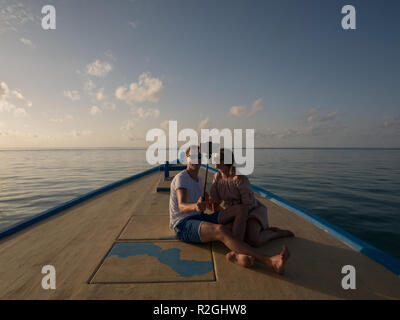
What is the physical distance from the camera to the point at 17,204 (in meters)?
8.23

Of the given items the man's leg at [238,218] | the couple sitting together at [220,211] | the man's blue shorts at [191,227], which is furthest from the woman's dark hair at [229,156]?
the man's blue shorts at [191,227]

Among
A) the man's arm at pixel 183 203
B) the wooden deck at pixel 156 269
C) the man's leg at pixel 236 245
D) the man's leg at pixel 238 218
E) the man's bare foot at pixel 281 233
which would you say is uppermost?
the man's arm at pixel 183 203

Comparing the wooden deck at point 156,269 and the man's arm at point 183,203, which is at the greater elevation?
the man's arm at point 183,203

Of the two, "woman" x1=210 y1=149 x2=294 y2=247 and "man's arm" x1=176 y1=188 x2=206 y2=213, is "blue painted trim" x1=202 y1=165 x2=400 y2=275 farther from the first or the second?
"man's arm" x1=176 y1=188 x2=206 y2=213

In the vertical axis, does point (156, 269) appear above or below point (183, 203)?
below

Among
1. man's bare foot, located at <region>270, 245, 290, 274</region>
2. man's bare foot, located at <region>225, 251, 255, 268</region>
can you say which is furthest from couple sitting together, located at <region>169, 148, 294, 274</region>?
man's bare foot, located at <region>270, 245, 290, 274</region>

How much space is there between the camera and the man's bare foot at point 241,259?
2195 mm

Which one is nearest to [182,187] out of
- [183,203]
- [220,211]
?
[183,203]

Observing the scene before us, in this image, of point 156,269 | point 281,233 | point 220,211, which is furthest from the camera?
point 281,233

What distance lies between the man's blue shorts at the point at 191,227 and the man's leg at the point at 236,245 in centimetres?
8

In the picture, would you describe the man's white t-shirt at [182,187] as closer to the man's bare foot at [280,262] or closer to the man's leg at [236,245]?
the man's leg at [236,245]

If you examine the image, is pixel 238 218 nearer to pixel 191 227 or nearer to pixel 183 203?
pixel 191 227

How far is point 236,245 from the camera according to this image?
7.62 ft

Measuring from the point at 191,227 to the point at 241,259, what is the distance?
2.47 feet
